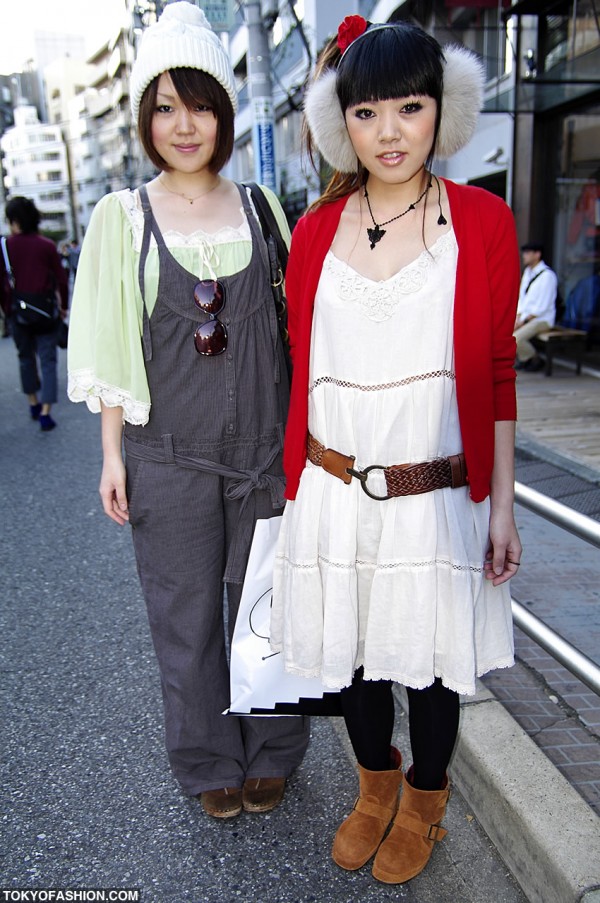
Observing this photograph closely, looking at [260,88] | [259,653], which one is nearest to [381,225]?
[259,653]

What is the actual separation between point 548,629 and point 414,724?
1.84 feet

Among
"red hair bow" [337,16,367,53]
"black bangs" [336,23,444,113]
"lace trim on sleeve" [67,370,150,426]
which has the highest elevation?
"red hair bow" [337,16,367,53]

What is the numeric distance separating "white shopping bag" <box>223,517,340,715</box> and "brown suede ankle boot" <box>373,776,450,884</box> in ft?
1.16

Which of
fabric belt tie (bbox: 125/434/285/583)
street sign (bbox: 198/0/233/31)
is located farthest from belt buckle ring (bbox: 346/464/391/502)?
street sign (bbox: 198/0/233/31)

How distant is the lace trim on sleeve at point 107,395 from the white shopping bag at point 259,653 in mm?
416

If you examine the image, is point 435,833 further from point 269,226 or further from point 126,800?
point 269,226

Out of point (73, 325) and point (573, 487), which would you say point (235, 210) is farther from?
point (573, 487)

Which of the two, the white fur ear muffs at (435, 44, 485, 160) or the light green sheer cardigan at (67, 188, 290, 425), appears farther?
the light green sheer cardigan at (67, 188, 290, 425)

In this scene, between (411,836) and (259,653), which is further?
(259,653)

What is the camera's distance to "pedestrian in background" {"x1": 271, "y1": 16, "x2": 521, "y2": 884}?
1.47 m

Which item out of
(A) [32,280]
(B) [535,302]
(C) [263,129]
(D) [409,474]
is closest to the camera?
(D) [409,474]

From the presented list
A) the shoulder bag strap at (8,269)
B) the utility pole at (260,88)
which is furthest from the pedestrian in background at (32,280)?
the utility pole at (260,88)

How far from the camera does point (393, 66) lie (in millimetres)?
1415
